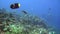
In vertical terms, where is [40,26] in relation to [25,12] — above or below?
below

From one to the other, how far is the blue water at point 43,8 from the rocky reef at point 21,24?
0.17 meters

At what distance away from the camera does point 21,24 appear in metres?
4.74

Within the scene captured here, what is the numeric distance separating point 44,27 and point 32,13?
629 mm

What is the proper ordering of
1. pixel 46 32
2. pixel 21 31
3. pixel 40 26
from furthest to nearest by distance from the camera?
pixel 40 26 < pixel 46 32 < pixel 21 31

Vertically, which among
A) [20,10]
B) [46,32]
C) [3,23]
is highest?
[20,10]

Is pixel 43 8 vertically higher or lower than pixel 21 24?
higher

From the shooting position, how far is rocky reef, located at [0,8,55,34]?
4316 millimetres

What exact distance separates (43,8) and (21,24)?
1015 mm

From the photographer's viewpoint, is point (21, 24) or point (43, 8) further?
point (43, 8)

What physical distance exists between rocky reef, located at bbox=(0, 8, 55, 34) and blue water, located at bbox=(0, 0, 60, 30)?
0.55ft

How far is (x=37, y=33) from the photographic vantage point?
4410 millimetres

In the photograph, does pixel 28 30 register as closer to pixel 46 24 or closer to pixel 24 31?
pixel 24 31

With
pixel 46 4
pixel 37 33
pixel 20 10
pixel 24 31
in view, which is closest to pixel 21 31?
pixel 24 31

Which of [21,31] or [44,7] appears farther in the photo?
[44,7]
